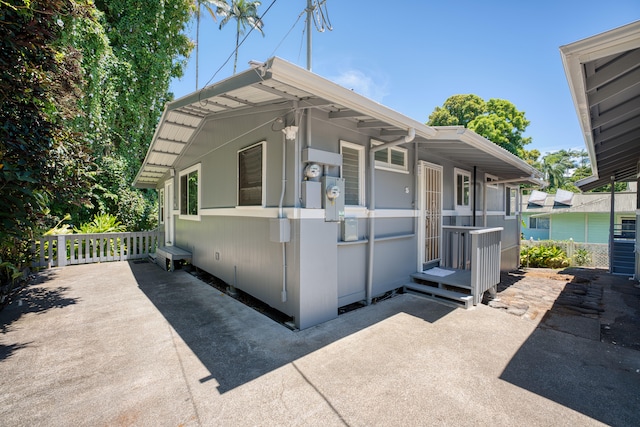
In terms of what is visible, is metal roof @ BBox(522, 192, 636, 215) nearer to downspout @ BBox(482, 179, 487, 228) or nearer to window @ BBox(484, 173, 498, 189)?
window @ BBox(484, 173, 498, 189)

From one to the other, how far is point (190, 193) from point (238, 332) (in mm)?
5276

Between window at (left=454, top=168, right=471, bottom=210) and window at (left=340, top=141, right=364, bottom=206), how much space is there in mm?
3421

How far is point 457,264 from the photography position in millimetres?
6301

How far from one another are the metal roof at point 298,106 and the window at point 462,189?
0.31 meters

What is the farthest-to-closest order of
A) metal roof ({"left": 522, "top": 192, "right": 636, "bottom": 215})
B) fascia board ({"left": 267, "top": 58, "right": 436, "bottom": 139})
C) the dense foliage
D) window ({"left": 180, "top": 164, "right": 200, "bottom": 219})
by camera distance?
metal roof ({"left": 522, "top": 192, "right": 636, "bottom": 215})
window ({"left": 180, "top": 164, "right": 200, "bottom": 219})
the dense foliage
fascia board ({"left": 267, "top": 58, "right": 436, "bottom": 139})

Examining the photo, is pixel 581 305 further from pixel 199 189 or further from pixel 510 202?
pixel 199 189

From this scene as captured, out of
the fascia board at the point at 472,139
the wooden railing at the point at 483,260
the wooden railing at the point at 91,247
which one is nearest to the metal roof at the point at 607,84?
the fascia board at the point at 472,139

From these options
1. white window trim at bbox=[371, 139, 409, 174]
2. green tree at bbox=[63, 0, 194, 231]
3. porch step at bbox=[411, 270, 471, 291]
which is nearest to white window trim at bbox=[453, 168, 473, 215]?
porch step at bbox=[411, 270, 471, 291]

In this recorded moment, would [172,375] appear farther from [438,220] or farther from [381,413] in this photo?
[438,220]

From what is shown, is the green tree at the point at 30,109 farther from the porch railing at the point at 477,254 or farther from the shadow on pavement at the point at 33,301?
the porch railing at the point at 477,254

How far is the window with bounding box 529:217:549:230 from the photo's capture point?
21078mm

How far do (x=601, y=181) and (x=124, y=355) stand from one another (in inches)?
515

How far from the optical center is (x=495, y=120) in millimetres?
19500

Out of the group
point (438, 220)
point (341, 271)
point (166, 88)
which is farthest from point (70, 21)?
point (438, 220)
